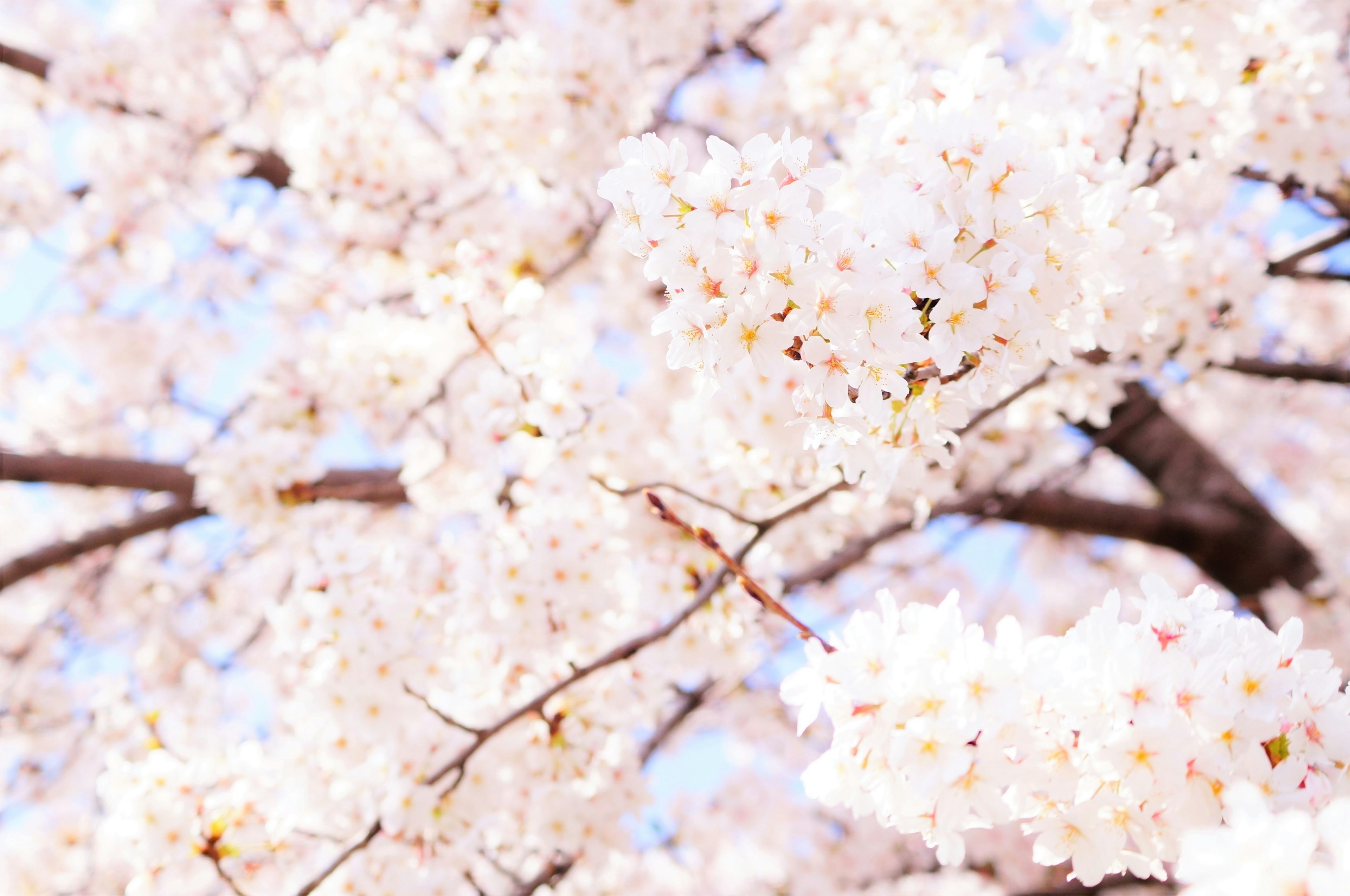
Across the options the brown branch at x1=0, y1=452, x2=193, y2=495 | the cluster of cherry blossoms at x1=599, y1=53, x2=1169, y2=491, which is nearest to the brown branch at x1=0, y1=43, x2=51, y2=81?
the brown branch at x1=0, y1=452, x2=193, y2=495

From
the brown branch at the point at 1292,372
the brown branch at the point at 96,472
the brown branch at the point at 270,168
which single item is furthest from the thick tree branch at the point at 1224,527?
the brown branch at the point at 270,168

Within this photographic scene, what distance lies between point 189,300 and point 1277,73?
20.7ft

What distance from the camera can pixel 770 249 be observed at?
3.92ft

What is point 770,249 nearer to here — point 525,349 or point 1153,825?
point 1153,825

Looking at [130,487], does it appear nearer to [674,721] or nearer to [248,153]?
[248,153]

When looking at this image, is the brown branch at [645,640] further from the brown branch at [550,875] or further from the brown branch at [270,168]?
the brown branch at [270,168]

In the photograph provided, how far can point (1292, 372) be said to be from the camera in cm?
342

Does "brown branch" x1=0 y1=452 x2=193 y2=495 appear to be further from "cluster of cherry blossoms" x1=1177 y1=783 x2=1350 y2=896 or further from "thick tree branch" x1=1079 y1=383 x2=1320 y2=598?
"thick tree branch" x1=1079 y1=383 x2=1320 y2=598

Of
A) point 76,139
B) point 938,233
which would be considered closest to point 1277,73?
point 938,233

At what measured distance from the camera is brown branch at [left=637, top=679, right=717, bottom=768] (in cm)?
307

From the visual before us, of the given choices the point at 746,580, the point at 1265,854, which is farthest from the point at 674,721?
the point at 1265,854

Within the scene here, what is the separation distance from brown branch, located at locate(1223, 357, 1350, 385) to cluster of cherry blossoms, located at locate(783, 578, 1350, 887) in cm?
263

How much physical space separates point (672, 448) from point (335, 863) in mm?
2058

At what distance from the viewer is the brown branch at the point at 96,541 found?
3.69m
